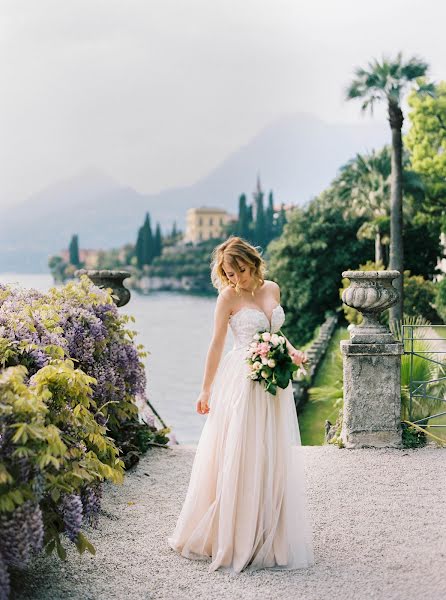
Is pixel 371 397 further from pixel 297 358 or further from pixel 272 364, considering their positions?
pixel 272 364

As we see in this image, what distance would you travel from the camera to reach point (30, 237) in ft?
326

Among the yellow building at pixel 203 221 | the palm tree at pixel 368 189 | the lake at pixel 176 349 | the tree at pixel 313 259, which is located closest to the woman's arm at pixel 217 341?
the lake at pixel 176 349

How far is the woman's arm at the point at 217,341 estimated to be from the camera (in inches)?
154

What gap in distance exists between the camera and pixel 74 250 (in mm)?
91250

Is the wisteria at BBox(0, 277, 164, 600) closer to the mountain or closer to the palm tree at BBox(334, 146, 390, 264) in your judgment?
the palm tree at BBox(334, 146, 390, 264)

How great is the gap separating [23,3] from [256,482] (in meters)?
113

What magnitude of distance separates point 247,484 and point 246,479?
24 millimetres

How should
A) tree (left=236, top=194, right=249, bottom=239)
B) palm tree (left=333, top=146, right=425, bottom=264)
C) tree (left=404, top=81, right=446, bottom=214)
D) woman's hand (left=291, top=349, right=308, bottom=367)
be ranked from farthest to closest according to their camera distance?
tree (left=236, top=194, right=249, bottom=239), palm tree (left=333, top=146, right=425, bottom=264), tree (left=404, top=81, right=446, bottom=214), woman's hand (left=291, top=349, right=308, bottom=367)

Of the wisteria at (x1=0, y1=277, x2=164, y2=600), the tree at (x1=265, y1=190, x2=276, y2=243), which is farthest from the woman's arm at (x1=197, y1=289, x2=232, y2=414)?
the tree at (x1=265, y1=190, x2=276, y2=243)

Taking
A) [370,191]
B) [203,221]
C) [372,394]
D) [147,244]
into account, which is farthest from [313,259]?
[203,221]

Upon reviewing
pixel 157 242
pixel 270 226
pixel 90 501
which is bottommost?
pixel 90 501

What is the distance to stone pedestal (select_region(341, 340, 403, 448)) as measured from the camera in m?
6.14

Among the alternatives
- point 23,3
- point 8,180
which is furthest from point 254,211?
point 23,3

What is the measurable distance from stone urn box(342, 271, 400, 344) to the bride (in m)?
2.34
